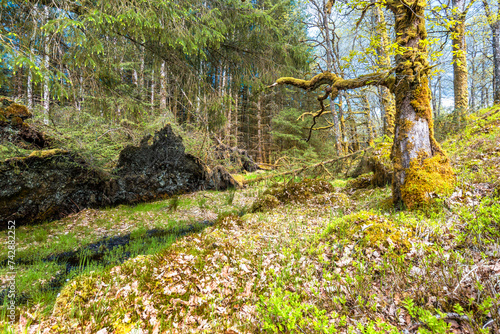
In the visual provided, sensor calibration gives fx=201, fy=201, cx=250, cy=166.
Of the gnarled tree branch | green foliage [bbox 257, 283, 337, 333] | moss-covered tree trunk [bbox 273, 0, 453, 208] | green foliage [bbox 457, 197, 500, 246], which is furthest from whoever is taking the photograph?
the gnarled tree branch

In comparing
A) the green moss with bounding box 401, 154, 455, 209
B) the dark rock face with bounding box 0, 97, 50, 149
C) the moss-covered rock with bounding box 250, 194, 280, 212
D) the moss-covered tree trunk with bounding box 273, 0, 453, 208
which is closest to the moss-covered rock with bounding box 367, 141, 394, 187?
the moss-covered tree trunk with bounding box 273, 0, 453, 208

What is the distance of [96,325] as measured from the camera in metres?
2.25

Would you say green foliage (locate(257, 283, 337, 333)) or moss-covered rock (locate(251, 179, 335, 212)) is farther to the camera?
moss-covered rock (locate(251, 179, 335, 212))

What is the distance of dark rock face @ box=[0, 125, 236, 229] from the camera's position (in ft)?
20.0

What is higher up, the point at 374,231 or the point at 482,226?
the point at 482,226

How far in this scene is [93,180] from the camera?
797cm

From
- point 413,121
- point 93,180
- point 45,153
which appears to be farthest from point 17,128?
point 413,121

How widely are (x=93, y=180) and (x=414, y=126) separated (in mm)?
10220

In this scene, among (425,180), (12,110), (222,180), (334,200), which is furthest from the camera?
(222,180)

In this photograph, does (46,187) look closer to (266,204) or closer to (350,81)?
(266,204)

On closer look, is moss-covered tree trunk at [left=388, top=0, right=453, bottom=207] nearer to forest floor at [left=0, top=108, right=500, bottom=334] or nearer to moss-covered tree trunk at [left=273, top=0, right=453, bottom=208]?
moss-covered tree trunk at [left=273, top=0, right=453, bottom=208]

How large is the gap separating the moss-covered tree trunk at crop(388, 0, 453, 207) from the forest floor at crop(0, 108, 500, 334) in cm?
31

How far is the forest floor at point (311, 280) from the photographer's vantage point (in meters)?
1.73

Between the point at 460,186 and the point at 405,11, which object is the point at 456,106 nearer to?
the point at 405,11
